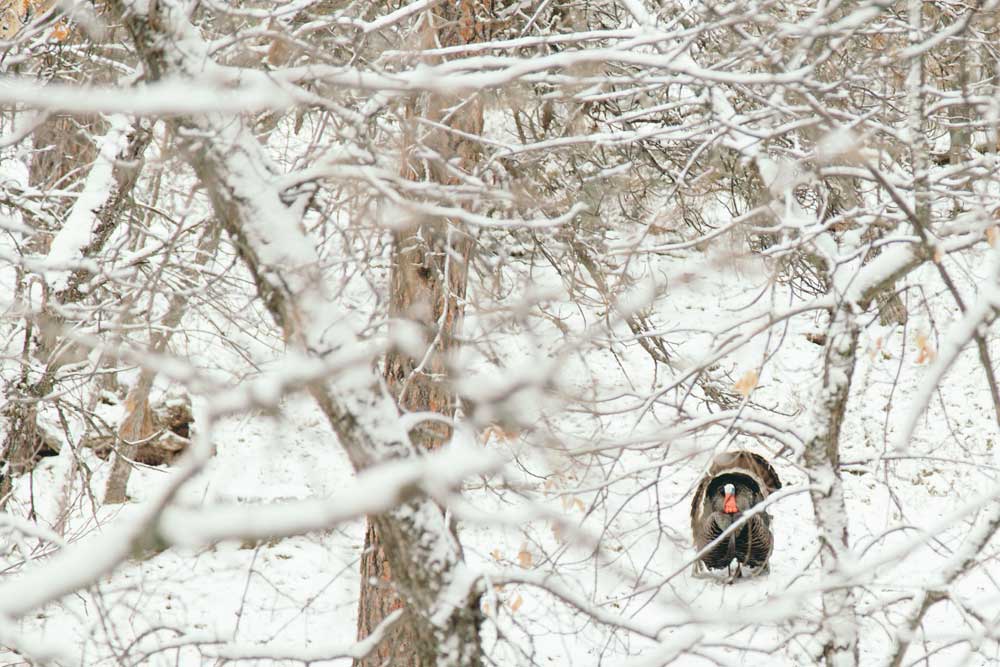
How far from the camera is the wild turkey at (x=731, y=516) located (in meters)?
9.44

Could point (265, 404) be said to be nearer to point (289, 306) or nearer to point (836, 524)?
point (289, 306)

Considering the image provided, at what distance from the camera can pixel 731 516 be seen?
9805 mm

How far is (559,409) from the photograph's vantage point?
2.31 meters

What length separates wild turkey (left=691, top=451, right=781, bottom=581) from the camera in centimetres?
944

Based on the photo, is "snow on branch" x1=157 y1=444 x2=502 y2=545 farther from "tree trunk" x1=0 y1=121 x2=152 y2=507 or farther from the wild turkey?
the wild turkey

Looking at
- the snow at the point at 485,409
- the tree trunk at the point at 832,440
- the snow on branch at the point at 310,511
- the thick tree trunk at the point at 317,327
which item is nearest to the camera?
the snow on branch at the point at 310,511

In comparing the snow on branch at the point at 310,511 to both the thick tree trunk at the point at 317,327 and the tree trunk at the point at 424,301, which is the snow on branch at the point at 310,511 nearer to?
the thick tree trunk at the point at 317,327

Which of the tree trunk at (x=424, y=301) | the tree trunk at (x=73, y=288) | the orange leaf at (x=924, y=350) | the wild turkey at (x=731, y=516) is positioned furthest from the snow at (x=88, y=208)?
the wild turkey at (x=731, y=516)

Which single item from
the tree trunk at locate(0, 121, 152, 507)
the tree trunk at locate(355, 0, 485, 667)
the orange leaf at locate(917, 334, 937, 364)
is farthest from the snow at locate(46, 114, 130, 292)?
the orange leaf at locate(917, 334, 937, 364)

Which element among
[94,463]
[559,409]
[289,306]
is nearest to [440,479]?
[559,409]

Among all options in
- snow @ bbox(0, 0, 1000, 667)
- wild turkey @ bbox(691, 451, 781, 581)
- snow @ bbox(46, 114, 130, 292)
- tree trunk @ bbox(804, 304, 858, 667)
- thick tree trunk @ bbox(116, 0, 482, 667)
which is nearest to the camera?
snow @ bbox(0, 0, 1000, 667)

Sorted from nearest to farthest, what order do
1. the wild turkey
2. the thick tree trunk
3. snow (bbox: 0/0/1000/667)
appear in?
snow (bbox: 0/0/1000/667) → the thick tree trunk → the wild turkey

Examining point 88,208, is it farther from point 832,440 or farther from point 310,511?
point 310,511

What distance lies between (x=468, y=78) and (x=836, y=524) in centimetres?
213
